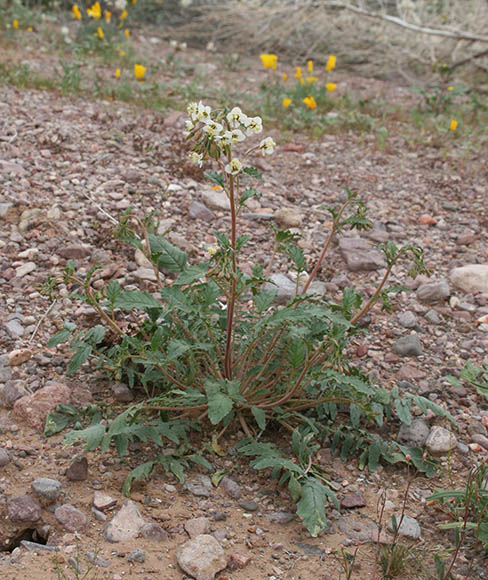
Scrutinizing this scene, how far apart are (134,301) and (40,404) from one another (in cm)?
58

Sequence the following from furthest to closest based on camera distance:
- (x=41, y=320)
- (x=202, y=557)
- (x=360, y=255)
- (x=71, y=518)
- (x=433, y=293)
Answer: (x=360, y=255) → (x=433, y=293) → (x=41, y=320) → (x=71, y=518) → (x=202, y=557)

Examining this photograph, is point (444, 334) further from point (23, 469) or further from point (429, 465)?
point (23, 469)

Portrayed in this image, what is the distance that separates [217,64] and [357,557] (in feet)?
22.6

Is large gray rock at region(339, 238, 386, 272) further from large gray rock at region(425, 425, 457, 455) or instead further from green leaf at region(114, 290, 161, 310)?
green leaf at region(114, 290, 161, 310)

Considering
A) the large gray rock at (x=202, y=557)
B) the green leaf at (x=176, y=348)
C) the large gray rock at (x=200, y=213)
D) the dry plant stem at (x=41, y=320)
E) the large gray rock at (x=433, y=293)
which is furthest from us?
the large gray rock at (x=200, y=213)

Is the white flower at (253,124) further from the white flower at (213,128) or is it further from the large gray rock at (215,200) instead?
the large gray rock at (215,200)

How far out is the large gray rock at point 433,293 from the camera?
3.70 meters

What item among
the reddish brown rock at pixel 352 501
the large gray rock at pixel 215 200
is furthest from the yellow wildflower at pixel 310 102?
the reddish brown rock at pixel 352 501

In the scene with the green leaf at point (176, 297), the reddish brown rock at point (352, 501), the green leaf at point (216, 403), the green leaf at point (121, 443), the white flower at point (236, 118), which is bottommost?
the reddish brown rock at point (352, 501)

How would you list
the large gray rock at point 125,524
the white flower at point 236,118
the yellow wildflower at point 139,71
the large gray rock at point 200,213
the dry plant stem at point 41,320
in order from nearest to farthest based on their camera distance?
the large gray rock at point 125,524 → the white flower at point 236,118 → the dry plant stem at point 41,320 → the large gray rock at point 200,213 → the yellow wildflower at point 139,71

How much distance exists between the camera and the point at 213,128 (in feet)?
7.11

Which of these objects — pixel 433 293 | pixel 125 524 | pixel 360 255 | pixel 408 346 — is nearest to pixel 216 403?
pixel 125 524

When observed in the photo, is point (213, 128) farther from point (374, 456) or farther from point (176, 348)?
point (374, 456)

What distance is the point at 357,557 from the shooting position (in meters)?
2.18
